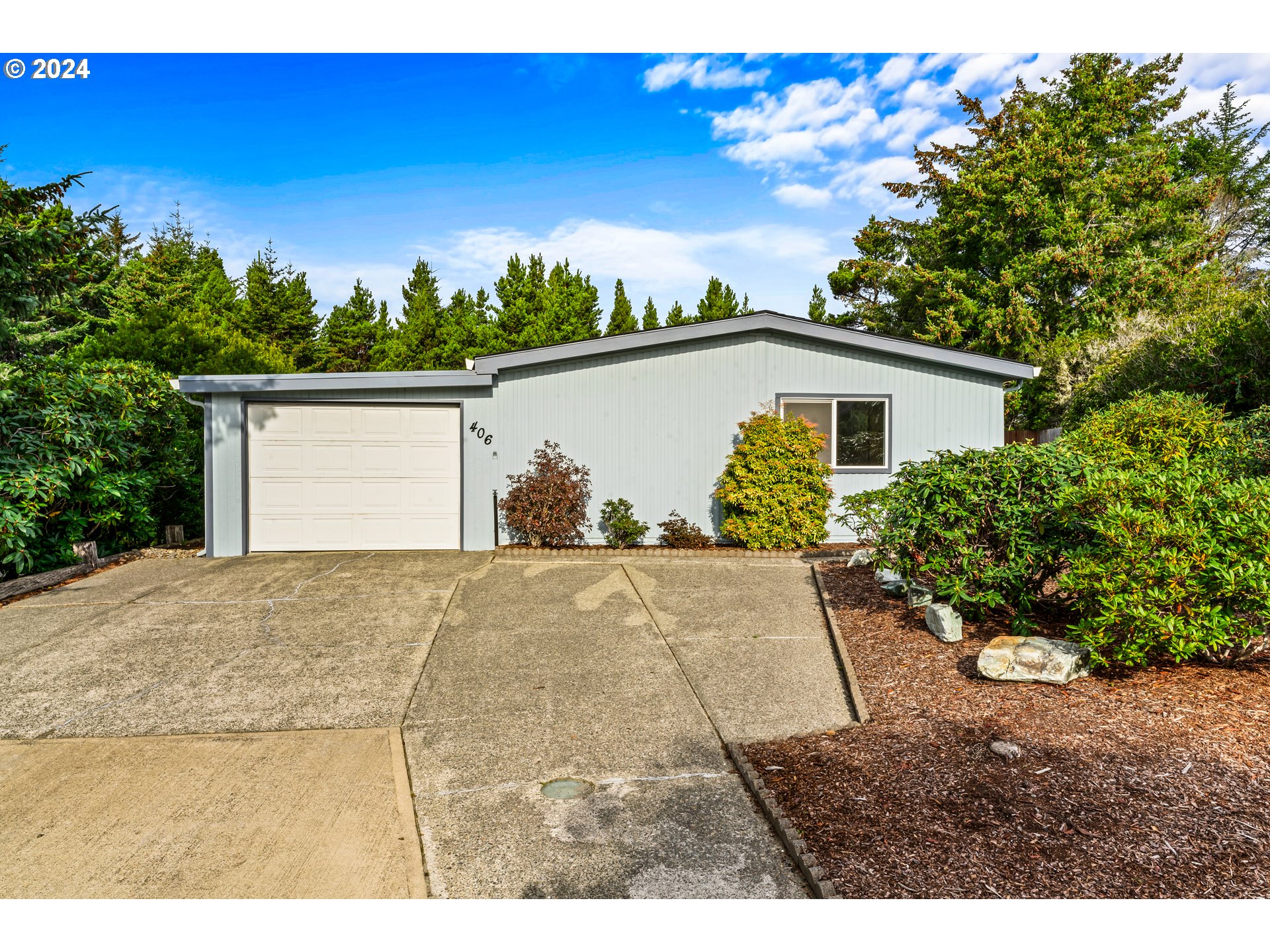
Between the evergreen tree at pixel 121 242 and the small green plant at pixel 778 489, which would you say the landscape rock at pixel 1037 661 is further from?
→ the evergreen tree at pixel 121 242

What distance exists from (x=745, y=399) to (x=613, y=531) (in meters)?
2.66

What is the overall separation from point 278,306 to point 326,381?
2240cm

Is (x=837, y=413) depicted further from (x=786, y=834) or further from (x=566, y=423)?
(x=786, y=834)

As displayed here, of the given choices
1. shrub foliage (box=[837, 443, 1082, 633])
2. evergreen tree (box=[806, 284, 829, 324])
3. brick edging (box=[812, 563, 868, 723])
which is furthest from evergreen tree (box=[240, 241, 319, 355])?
shrub foliage (box=[837, 443, 1082, 633])

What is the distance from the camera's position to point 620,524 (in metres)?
9.30

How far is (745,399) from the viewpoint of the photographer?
32.1 feet

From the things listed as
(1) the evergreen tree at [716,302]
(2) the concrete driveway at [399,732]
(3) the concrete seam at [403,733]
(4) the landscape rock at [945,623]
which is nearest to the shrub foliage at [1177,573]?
(4) the landscape rock at [945,623]

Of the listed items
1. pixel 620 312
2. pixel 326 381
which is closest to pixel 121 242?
pixel 620 312

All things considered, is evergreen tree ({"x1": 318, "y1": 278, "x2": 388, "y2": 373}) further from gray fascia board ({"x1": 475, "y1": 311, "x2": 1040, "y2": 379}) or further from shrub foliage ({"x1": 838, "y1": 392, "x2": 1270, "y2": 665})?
shrub foliage ({"x1": 838, "y1": 392, "x2": 1270, "y2": 665})

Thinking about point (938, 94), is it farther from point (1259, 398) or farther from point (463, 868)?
point (463, 868)

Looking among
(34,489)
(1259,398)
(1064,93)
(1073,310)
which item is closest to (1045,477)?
(1259,398)

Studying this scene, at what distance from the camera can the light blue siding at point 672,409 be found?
31.0 ft

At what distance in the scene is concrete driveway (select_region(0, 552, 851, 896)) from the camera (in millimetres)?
2629

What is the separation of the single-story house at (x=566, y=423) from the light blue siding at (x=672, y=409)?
2 cm
